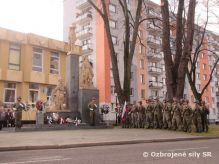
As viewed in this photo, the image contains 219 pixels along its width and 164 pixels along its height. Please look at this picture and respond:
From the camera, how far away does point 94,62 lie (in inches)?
2181

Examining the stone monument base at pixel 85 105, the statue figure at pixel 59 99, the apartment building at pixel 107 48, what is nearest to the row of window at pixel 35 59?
the apartment building at pixel 107 48

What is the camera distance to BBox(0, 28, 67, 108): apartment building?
35688 millimetres

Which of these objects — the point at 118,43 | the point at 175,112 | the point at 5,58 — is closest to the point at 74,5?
the point at 118,43

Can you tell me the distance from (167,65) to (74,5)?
39.0 meters

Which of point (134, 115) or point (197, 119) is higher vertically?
point (134, 115)

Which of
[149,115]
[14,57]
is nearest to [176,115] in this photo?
[149,115]

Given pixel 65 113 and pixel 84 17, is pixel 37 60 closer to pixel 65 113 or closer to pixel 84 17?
pixel 65 113

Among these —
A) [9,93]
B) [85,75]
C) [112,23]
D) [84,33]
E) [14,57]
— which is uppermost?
[112,23]

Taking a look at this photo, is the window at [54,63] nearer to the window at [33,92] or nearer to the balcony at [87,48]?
Answer: the window at [33,92]

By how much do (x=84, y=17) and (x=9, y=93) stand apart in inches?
939

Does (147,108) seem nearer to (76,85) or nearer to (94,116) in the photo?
(94,116)

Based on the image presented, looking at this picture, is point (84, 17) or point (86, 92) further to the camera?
point (84, 17)

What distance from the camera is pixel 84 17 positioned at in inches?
2232

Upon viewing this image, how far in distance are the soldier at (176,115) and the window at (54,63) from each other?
22.5m
